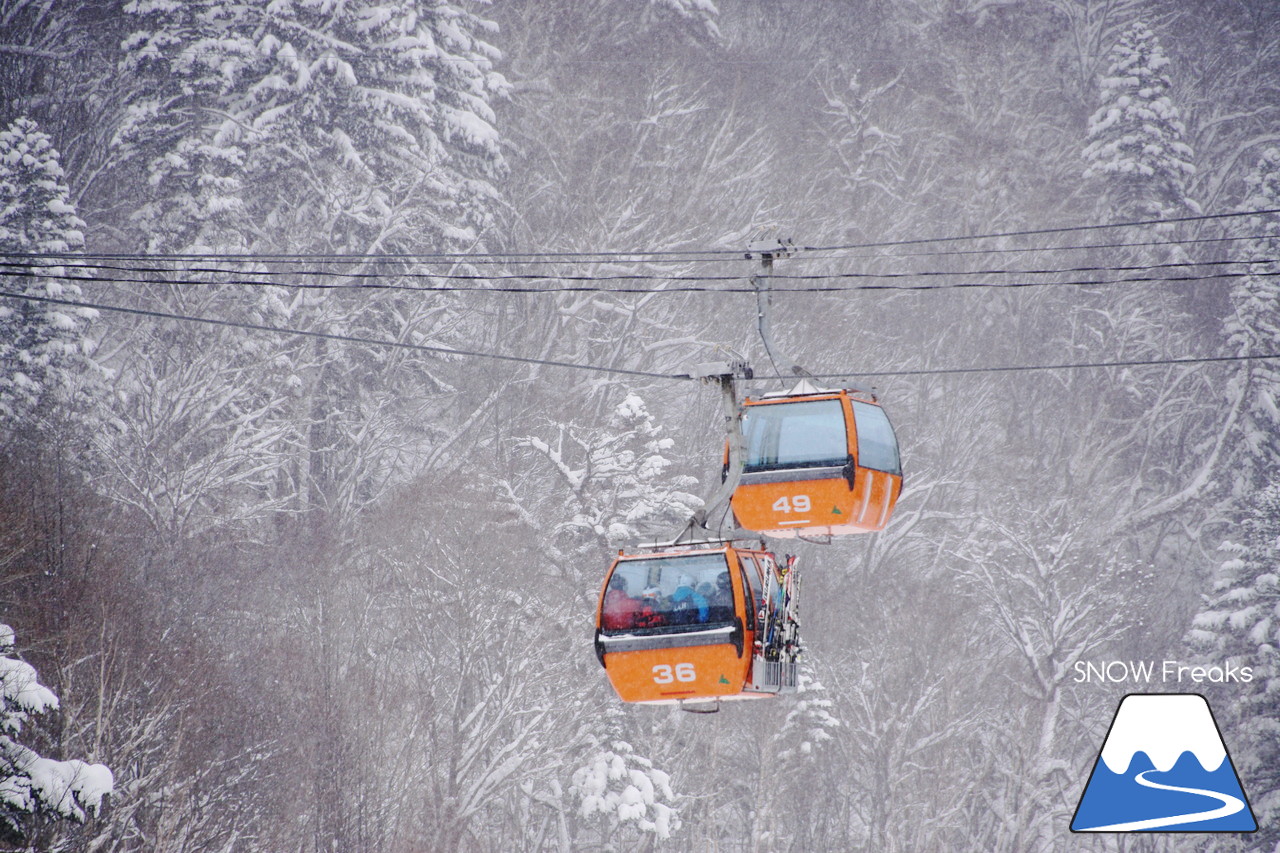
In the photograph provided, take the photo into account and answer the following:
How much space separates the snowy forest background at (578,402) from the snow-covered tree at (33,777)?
0.44 feet

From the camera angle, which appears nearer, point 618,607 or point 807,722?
point 618,607

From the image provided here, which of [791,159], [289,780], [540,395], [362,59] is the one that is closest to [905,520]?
[540,395]

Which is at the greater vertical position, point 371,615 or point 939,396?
point 939,396

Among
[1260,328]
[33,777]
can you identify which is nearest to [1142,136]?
[1260,328]

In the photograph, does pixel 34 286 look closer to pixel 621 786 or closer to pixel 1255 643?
pixel 621 786

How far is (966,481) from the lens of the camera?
50.4 metres

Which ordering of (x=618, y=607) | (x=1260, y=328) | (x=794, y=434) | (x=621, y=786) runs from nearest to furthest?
(x=618, y=607) < (x=794, y=434) < (x=621, y=786) < (x=1260, y=328)

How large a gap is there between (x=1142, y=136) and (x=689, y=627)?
4132 cm

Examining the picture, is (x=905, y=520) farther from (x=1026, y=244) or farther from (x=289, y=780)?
(x=289, y=780)

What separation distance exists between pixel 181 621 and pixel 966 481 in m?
27.9

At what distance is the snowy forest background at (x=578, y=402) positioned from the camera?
1160 inches

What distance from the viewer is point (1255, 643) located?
33375mm

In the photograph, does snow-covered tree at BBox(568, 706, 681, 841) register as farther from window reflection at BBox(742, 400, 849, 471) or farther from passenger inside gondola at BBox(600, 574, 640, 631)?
passenger inside gondola at BBox(600, 574, 640, 631)

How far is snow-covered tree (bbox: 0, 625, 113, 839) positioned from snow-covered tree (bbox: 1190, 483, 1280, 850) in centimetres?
2504
